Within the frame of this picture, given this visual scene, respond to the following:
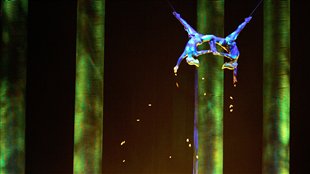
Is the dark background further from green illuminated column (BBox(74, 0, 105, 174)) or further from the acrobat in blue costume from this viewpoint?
the acrobat in blue costume

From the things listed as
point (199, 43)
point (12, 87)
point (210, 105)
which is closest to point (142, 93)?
point (210, 105)

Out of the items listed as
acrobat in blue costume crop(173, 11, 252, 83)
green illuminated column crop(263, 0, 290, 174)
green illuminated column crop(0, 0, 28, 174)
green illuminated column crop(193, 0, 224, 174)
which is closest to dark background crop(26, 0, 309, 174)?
green illuminated column crop(0, 0, 28, 174)

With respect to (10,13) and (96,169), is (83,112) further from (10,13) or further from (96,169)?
(10,13)

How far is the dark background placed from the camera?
17531mm

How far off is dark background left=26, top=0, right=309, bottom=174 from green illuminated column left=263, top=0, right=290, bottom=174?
10.1 feet

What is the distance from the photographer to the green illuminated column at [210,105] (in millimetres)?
14977

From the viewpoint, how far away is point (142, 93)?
1795 centimetres

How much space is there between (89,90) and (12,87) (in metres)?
2.22

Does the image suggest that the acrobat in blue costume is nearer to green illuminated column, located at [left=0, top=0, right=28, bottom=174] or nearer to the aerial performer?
the aerial performer

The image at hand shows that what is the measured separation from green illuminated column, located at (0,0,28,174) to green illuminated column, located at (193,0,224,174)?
5.10 meters

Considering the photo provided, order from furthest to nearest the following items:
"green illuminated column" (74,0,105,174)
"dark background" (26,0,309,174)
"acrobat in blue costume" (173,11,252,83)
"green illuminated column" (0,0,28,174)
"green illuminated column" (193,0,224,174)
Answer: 1. "dark background" (26,0,309,174)
2. "green illuminated column" (193,0,224,174)
3. "green illuminated column" (0,0,28,174)
4. "green illuminated column" (74,0,105,174)
5. "acrobat in blue costume" (173,11,252,83)

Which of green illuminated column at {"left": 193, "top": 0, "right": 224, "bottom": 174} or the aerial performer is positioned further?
green illuminated column at {"left": 193, "top": 0, "right": 224, "bottom": 174}

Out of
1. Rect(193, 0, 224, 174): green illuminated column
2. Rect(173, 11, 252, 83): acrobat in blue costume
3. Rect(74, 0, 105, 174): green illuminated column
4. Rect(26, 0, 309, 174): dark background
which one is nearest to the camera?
Rect(173, 11, 252, 83): acrobat in blue costume

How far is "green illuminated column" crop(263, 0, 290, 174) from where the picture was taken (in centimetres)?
1507
